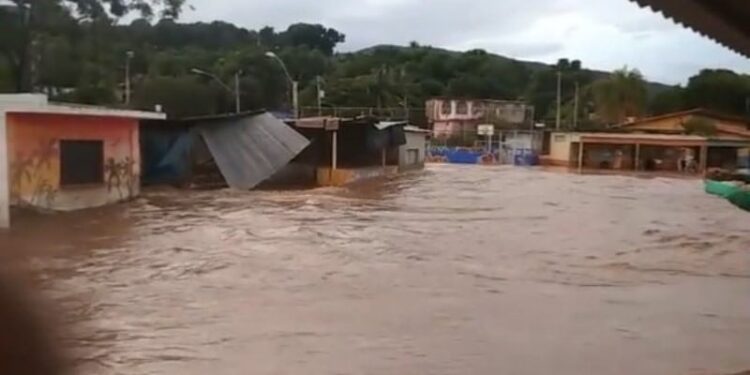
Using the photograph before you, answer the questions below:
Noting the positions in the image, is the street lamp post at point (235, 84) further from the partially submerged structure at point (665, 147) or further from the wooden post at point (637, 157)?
the wooden post at point (637, 157)

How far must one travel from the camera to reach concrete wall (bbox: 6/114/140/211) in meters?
20.0

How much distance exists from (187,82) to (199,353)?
147 feet

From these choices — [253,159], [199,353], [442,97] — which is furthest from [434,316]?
[442,97]

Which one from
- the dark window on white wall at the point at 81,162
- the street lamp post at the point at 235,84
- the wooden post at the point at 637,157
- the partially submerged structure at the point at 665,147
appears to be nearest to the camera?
the dark window on white wall at the point at 81,162

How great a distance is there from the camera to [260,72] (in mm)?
62375

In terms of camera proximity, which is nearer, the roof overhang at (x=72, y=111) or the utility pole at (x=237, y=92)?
the roof overhang at (x=72, y=111)

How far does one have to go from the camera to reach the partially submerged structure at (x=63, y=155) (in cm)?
1975

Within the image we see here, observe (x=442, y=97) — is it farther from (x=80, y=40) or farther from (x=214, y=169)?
(x=214, y=169)

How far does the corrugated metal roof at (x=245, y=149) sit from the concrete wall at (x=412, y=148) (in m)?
14.7

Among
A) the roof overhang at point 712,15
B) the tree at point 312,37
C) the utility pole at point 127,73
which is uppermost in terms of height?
the tree at point 312,37

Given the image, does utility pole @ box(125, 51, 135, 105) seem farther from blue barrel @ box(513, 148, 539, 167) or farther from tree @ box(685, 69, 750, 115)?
tree @ box(685, 69, 750, 115)

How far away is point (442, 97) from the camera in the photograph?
80625mm

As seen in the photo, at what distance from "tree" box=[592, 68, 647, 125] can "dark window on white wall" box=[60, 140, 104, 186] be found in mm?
50085

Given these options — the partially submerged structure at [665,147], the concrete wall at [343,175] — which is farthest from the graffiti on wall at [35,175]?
the partially submerged structure at [665,147]
